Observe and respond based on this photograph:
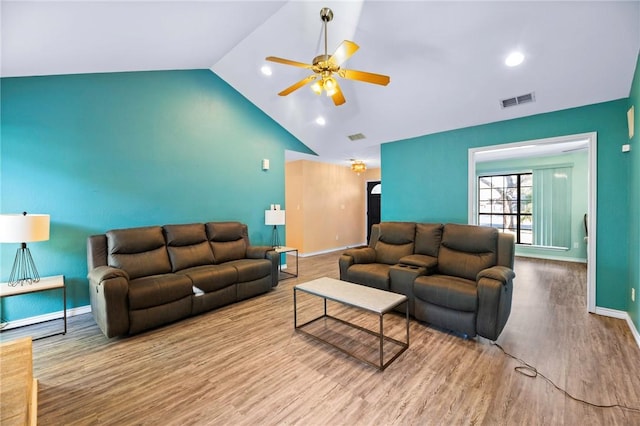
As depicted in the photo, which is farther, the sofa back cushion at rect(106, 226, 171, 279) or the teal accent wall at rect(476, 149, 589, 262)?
the teal accent wall at rect(476, 149, 589, 262)

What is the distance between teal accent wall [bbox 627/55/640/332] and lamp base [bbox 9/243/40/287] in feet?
19.4

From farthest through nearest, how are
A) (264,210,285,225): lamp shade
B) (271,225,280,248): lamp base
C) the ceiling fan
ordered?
(271,225,280,248): lamp base
(264,210,285,225): lamp shade
the ceiling fan

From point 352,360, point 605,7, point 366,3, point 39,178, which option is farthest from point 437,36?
point 39,178

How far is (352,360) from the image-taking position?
2.29m

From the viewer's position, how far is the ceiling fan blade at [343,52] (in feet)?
7.32

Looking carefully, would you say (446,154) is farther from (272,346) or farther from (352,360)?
(272,346)

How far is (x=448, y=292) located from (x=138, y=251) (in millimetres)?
3535

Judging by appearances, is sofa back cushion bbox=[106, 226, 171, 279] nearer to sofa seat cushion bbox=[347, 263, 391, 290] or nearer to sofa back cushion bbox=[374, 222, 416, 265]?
sofa seat cushion bbox=[347, 263, 391, 290]

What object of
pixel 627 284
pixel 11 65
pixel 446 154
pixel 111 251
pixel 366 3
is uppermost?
pixel 366 3

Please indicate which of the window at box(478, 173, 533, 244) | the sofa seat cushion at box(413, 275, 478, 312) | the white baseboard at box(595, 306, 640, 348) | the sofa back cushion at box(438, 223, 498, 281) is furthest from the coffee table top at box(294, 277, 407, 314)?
the window at box(478, 173, 533, 244)

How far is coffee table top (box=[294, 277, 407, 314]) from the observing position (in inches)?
88.0

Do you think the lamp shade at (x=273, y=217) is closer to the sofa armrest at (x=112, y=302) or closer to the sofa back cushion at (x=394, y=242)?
the sofa back cushion at (x=394, y=242)

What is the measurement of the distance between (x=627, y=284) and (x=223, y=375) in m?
4.25

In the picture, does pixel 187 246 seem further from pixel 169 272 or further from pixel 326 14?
pixel 326 14
